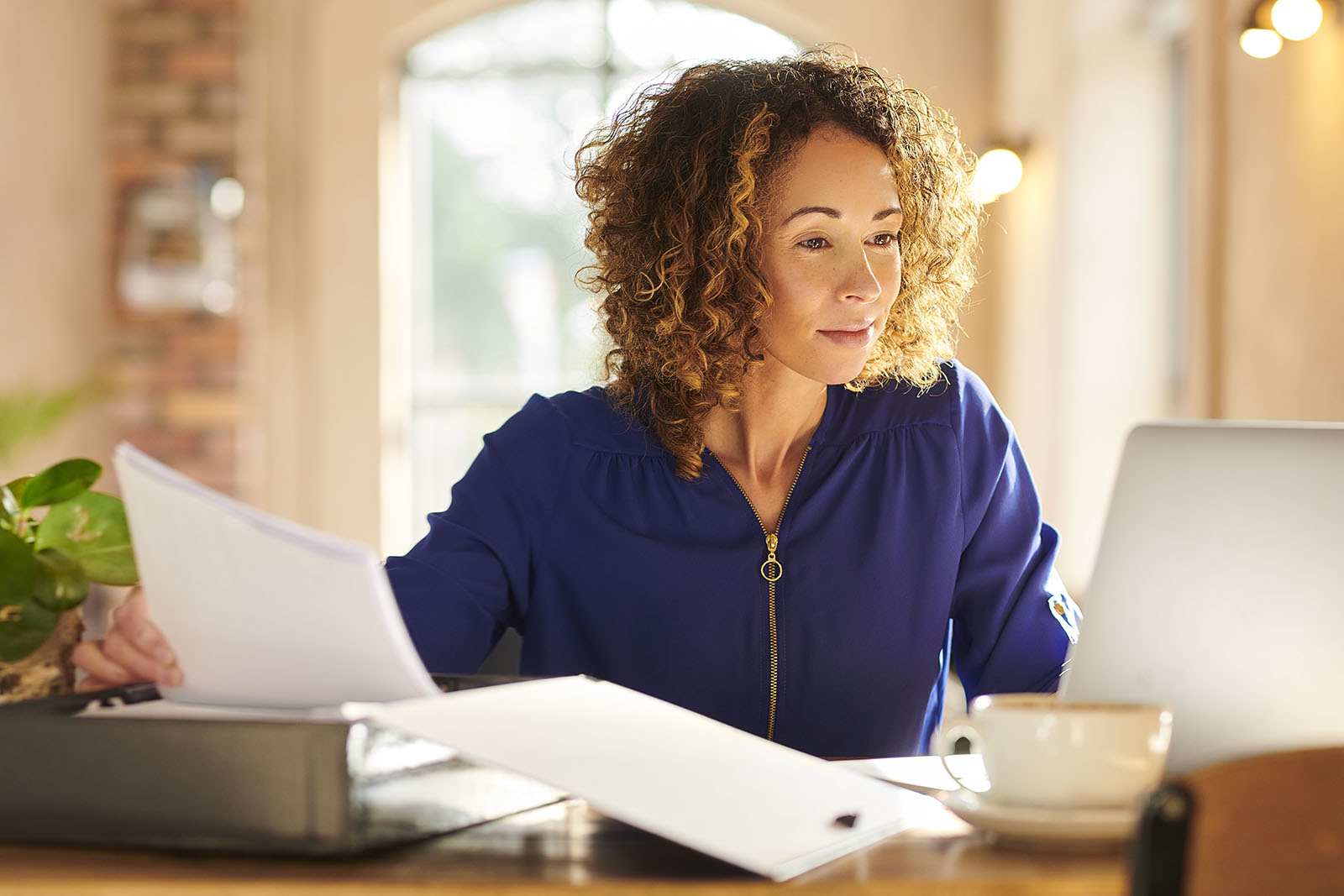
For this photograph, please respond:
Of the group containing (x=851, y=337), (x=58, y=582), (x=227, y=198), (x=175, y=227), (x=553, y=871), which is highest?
(x=227, y=198)

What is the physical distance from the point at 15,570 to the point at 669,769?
0.47 meters

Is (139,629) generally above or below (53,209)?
below

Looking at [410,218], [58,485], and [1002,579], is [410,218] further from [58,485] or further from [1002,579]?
[58,485]

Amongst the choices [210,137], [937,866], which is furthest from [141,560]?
[210,137]

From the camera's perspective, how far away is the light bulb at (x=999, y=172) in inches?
189

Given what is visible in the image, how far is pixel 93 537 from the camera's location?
A: 943mm

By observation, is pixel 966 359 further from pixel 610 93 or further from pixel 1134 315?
pixel 610 93

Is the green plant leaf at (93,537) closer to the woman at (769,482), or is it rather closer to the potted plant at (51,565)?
the potted plant at (51,565)

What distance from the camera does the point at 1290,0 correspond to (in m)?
2.78

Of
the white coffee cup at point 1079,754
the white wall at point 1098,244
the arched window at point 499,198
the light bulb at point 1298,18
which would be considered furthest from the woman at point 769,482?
the arched window at point 499,198

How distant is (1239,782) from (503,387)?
213 inches

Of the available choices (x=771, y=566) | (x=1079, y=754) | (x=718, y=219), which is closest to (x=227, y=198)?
(x=718, y=219)

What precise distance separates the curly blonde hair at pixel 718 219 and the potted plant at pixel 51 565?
661 millimetres

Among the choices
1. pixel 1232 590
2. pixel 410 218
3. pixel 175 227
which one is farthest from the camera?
pixel 410 218
